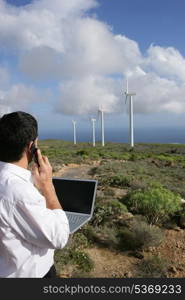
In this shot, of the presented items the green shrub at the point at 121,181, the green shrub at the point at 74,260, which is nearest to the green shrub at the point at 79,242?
the green shrub at the point at 74,260

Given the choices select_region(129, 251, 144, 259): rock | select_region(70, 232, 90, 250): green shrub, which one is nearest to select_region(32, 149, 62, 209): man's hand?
select_region(70, 232, 90, 250): green shrub

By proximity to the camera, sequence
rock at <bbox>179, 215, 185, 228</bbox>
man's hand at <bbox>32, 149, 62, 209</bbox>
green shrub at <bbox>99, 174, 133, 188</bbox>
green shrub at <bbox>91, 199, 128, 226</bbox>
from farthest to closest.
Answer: green shrub at <bbox>99, 174, 133, 188</bbox>
green shrub at <bbox>91, 199, 128, 226</bbox>
rock at <bbox>179, 215, 185, 228</bbox>
man's hand at <bbox>32, 149, 62, 209</bbox>

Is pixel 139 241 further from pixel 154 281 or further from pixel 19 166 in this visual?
pixel 19 166

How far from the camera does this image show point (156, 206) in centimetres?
744

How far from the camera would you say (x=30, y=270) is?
2.36m

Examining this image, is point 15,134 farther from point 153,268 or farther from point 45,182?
point 153,268

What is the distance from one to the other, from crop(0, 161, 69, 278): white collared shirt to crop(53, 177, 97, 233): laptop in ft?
3.81

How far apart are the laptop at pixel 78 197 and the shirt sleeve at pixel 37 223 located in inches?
47.5

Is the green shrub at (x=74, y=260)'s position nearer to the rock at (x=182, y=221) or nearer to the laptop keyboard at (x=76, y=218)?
the laptop keyboard at (x=76, y=218)

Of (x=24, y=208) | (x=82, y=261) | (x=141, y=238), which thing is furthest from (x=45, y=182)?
(x=141, y=238)

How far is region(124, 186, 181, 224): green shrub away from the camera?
7.44m

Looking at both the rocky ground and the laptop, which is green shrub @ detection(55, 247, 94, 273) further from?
the laptop

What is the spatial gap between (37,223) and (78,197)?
142cm

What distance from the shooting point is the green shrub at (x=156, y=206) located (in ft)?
24.4
